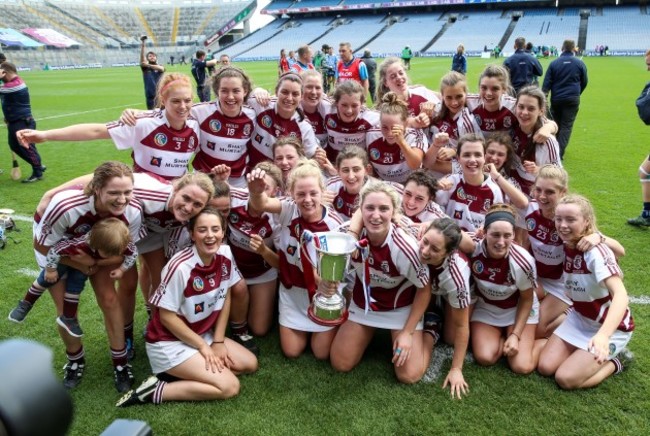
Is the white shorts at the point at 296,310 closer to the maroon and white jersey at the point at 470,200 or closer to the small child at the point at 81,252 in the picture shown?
the small child at the point at 81,252

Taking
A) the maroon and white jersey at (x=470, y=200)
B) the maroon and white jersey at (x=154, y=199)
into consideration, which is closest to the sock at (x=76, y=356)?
the maroon and white jersey at (x=154, y=199)

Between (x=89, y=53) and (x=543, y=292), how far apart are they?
55082mm

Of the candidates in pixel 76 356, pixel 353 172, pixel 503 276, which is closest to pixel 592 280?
pixel 503 276

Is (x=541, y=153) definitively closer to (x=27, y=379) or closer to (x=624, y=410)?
(x=624, y=410)

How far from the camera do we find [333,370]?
10.5 ft

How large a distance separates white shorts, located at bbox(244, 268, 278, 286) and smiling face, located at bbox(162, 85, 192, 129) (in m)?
1.30

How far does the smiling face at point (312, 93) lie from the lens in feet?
14.4

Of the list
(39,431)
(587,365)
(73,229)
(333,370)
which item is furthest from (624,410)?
(73,229)

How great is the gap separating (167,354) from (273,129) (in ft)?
6.95

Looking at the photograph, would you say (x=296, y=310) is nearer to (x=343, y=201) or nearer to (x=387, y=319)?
(x=387, y=319)

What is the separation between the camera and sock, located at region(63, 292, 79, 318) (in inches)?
115

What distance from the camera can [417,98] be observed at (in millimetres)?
4840

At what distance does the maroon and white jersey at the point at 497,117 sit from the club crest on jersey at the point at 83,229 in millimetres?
3190

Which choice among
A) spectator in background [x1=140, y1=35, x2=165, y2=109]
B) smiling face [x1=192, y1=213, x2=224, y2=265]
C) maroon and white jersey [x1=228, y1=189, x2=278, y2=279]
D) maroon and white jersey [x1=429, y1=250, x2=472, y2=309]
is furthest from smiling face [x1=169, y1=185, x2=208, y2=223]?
spectator in background [x1=140, y1=35, x2=165, y2=109]
